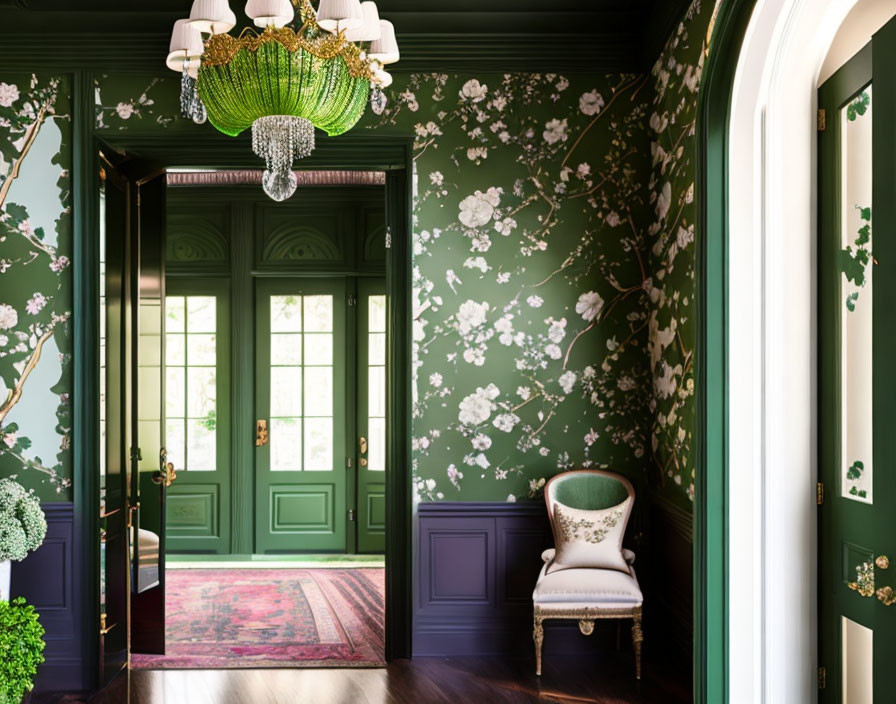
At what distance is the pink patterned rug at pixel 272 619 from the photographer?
13.8 feet

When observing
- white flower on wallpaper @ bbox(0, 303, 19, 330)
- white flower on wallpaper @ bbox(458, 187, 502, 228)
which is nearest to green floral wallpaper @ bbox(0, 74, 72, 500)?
white flower on wallpaper @ bbox(0, 303, 19, 330)

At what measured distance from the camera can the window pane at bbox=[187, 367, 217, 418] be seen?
6.66 m

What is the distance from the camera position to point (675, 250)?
3.73 metres

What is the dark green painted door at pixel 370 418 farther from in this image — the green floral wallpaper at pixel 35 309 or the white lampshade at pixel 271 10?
the white lampshade at pixel 271 10

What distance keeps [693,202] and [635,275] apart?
0.78 metres

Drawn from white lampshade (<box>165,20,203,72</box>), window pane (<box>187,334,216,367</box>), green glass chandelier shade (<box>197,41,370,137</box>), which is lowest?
window pane (<box>187,334,216,367</box>)

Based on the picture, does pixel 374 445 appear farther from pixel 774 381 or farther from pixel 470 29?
pixel 774 381

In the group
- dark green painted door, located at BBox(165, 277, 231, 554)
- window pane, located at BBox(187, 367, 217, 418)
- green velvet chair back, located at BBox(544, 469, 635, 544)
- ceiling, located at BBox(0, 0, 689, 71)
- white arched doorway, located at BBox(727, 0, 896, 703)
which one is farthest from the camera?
window pane, located at BBox(187, 367, 217, 418)

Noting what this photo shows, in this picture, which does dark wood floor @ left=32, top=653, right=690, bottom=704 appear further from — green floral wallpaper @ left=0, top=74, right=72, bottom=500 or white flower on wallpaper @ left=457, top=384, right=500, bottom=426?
white flower on wallpaper @ left=457, top=384, right=500, bottom=426

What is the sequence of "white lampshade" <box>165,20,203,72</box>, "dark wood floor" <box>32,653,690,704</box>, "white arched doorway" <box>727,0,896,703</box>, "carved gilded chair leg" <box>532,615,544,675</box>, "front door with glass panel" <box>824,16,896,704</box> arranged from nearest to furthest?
"front door with glass panel" <box>824,16,896,704</box> → "white lampshade" <box>165,20,203,72</box> → "white arched doorway" <box>727,0,896,703</box> → "dark wood floor" <box>32,653,690,704</box> → "carved gilded chair leg" <box>532,615,544,675</box>

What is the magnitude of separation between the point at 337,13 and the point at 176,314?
4699 mm

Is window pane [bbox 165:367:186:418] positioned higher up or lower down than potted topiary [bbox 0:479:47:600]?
higher up

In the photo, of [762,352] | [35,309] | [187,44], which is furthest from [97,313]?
[762,352]

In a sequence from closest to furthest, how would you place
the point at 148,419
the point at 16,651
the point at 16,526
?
1. the point at 16,651
2. the point at 16,526
3. the point at 148,419
